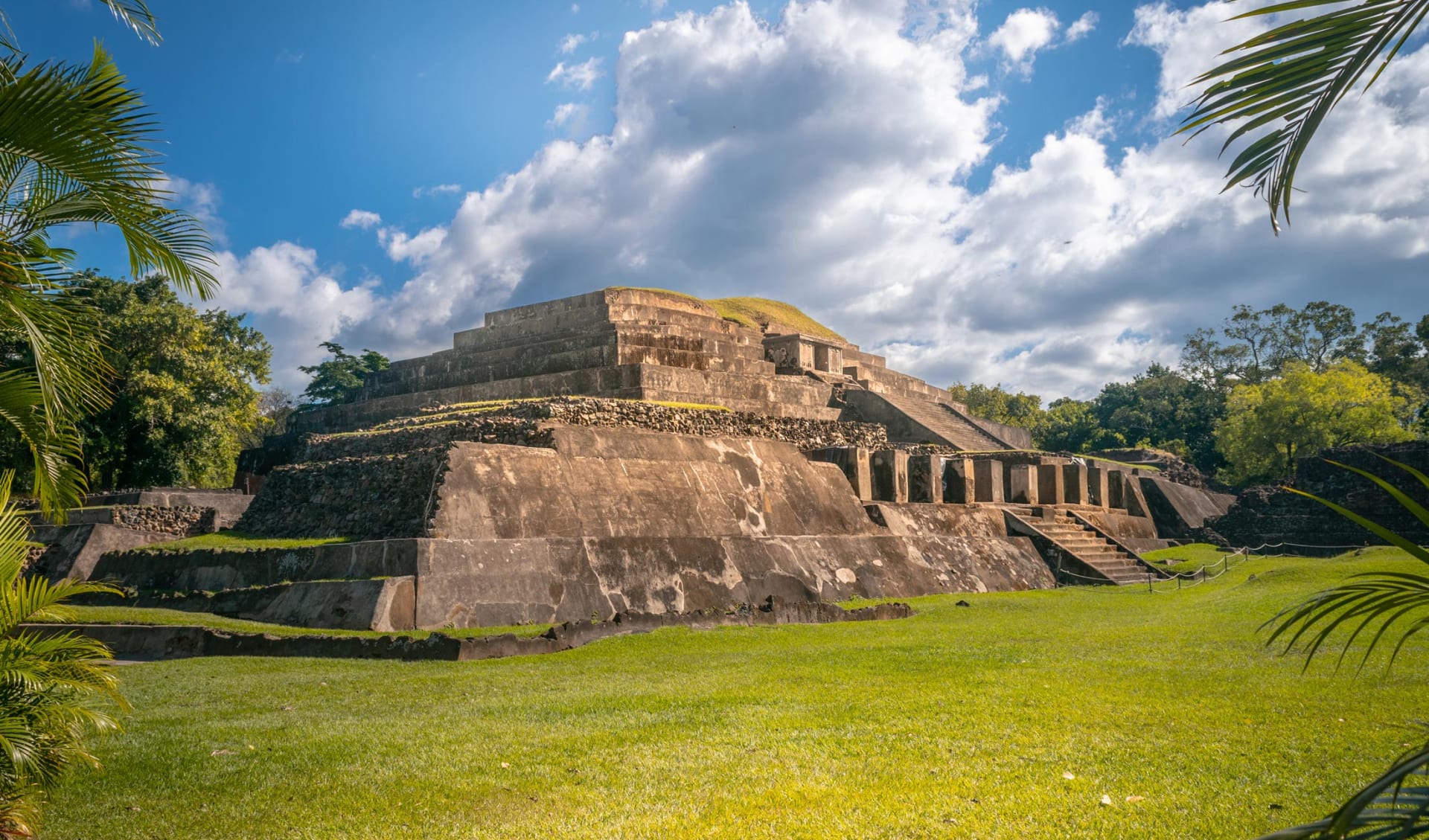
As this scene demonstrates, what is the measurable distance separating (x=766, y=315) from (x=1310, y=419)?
17523 millimetres

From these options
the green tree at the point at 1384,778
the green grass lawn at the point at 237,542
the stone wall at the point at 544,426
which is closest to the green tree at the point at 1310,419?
the stone wall at the point at 544,426

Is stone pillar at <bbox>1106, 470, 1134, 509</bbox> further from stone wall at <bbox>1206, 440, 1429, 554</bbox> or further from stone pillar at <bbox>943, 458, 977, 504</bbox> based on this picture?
stone pillar at <bbox>943, 458, 977, 504</bbox>

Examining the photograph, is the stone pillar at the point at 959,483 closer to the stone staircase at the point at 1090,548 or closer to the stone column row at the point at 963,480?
the stone column row at the point at 963,480

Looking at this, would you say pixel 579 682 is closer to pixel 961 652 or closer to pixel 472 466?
A: pixel 961 652

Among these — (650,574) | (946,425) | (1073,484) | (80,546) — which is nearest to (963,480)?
(1073,484)

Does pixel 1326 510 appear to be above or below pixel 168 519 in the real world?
above

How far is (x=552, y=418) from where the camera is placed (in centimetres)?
1412

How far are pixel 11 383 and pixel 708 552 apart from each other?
803cm

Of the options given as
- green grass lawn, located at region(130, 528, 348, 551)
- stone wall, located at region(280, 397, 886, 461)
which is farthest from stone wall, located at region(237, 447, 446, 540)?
stone wall, located at region(280, 397, 886, 461)

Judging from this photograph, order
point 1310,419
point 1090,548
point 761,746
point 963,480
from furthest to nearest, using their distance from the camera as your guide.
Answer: point 1310,419
point 963,480
point 1090,548
point 761,746

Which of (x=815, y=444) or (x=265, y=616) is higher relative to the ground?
(x=815, y=444)

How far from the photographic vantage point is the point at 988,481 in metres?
18.6

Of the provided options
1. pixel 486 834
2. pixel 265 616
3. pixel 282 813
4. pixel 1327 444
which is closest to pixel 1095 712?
pixel 486 834

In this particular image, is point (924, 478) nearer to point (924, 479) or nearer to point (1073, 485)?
point (924, 479)
